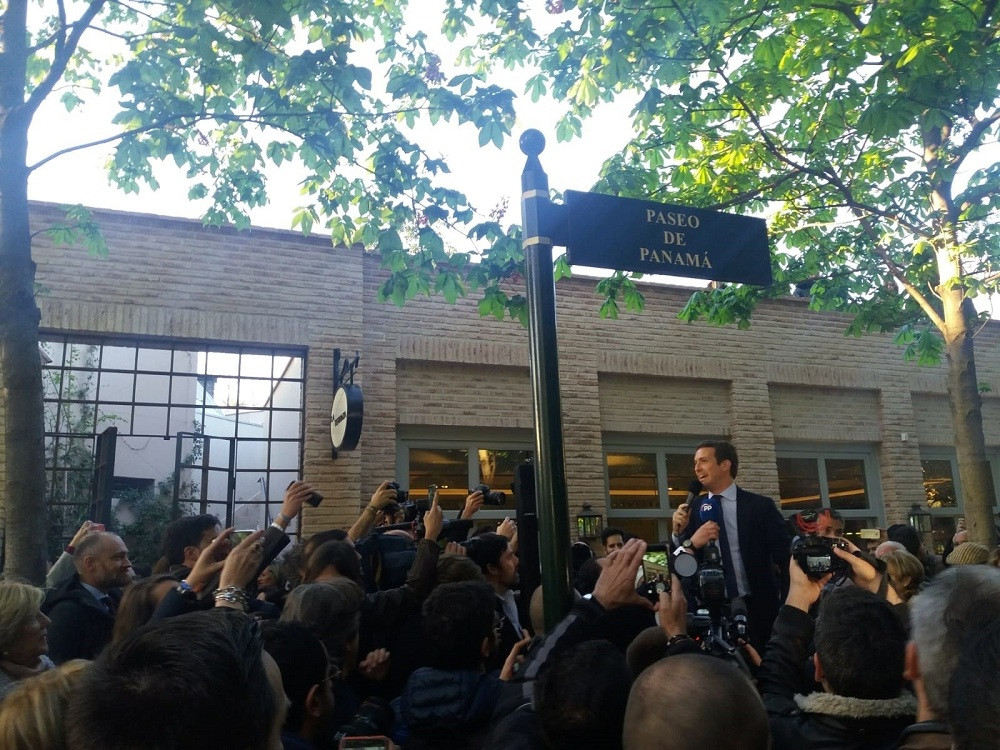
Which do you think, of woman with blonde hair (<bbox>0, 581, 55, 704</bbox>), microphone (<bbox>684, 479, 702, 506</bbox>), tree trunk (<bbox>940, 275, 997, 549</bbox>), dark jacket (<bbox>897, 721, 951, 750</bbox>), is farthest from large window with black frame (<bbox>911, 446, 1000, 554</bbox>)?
woman with blonde hair (<bbox>0, 581, 55, 704</bbox>)

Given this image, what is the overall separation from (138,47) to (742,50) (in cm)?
480

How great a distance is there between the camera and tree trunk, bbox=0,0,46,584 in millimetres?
4648

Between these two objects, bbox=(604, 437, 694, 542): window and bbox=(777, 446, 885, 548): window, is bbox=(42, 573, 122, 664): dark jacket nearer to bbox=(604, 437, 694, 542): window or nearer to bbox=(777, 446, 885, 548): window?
bbox=(604, 437, 694, 542): window

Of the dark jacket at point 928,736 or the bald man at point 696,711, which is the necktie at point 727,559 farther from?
the bald man at point 696,711

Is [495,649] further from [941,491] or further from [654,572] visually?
[941,491]

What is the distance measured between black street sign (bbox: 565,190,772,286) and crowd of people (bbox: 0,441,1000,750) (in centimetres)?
118

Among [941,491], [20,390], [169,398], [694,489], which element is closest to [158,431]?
[169,398]

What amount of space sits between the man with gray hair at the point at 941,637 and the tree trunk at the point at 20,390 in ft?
14.8

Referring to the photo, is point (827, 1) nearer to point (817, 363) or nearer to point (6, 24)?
point (6, 24)

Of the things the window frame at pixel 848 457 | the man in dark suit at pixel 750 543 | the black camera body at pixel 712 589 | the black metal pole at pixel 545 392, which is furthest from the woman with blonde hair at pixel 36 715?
the window frame at pixel 848 457

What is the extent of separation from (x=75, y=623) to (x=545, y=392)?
2.49 m

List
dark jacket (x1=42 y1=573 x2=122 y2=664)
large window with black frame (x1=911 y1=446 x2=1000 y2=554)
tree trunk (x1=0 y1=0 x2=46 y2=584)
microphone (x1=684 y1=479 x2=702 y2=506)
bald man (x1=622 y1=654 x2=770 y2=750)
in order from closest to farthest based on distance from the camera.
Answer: bald man (x1=622 y1=654 x2=770 y2=750) → dark jacket (x1=42 y1=573 x2=122 y2=664) → tree trunk (x1=0 y1=0 x2=46 y2=584) → microphone (x1=684 y1=479 x2=702 y2=506) → large window with black frame (x1=911 y1=446 x2=1000 y2=554)

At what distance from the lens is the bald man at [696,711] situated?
5.28 feet

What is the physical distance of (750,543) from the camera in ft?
15.0
